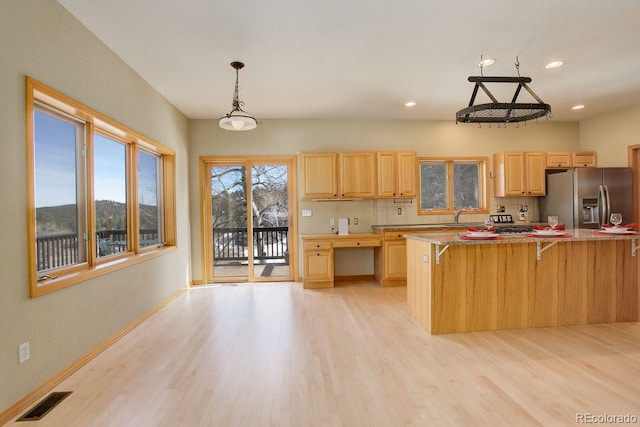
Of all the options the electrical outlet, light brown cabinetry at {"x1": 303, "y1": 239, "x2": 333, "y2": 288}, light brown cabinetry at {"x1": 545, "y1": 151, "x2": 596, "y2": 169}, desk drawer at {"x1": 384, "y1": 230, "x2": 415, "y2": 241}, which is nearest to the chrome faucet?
desk drawer at {"x1": 384, "y1": 230, "x2": 415, "y2": 241}

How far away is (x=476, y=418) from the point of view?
192cm

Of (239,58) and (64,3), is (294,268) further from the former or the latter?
(64,3)

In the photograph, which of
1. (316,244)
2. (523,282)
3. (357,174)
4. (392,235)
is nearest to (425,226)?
(392,235)

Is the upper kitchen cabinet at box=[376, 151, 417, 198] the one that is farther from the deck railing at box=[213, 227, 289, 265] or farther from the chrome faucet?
the deck railing at box=[213, 227, 289, 265]

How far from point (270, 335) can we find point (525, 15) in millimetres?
3627

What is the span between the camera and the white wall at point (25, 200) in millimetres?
2037

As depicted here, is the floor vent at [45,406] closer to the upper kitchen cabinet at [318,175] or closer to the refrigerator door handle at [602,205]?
the upper kitchen cabinet at [318,175]

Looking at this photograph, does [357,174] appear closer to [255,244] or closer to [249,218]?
[249,218]

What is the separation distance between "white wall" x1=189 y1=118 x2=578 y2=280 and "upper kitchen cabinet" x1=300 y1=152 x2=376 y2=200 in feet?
1.21

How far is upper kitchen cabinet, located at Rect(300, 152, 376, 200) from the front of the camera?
541cm

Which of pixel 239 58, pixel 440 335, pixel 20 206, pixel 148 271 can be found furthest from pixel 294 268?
pixel 20 206

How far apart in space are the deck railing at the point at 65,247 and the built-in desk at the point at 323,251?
257 centimetres

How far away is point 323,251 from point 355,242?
54cm

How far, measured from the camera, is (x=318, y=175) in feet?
17.8
